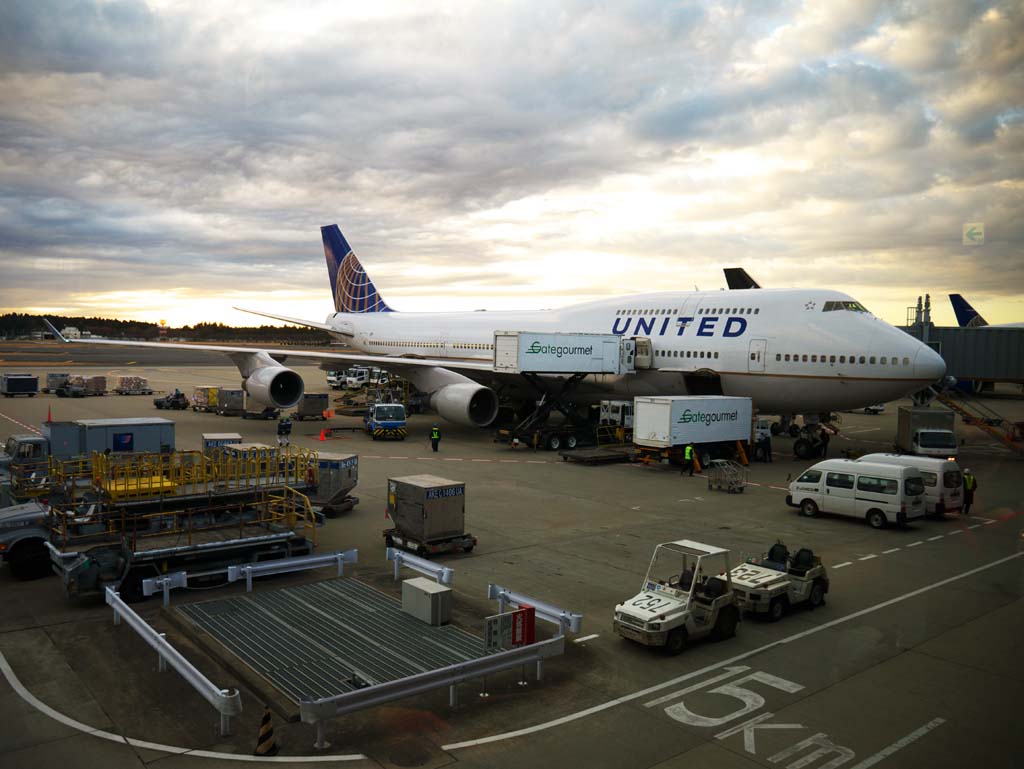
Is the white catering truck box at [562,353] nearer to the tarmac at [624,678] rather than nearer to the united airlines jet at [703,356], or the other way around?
the united airlines jet at [703,356]

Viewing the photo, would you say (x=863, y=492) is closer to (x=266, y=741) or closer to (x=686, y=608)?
(x=686, y=608)

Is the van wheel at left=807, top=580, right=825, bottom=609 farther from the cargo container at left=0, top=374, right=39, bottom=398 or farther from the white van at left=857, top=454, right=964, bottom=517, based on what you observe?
the cargo container at left=0, top=374, right=39, bottom=398

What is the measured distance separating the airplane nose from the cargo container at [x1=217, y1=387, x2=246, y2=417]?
35.1m

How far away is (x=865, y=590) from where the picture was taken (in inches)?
596

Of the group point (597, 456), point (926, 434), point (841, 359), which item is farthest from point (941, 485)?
point (597, 456)

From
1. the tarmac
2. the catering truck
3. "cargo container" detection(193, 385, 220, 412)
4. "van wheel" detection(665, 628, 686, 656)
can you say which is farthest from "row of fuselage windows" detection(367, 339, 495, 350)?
"van wheel" detection(665, 628, 686, 656)

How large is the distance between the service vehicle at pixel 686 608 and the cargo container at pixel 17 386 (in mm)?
53835

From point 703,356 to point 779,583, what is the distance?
785 inches

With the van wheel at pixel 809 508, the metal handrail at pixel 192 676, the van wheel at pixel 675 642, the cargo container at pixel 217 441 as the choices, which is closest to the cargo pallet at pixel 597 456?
the van wheel at pixel 809 508

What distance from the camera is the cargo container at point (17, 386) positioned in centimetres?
5216

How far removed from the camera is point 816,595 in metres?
14.1

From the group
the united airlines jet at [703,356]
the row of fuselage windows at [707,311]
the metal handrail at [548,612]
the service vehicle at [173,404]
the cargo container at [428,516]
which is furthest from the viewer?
the service vehicle at [173,404]

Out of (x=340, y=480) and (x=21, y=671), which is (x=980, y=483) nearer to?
(x=340, y=480)

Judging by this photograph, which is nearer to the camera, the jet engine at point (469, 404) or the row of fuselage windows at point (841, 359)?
the row of fuselage windows at point (841, 359)
